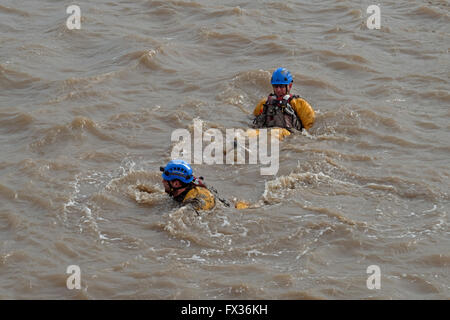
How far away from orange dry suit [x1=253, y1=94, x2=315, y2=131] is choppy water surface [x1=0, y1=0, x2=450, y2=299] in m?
0.30

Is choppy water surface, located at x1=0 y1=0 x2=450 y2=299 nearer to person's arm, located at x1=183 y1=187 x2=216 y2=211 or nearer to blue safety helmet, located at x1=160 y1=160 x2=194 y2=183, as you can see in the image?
person's arm, located at x1=183 y1=187 x2=216 y2=211

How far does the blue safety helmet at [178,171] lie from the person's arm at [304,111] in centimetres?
328

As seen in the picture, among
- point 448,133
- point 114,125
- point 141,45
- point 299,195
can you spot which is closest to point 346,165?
point 299,195

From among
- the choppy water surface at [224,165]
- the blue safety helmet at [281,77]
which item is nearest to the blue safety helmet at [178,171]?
the choppy water surface at [224,165]

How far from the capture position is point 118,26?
53.4ft

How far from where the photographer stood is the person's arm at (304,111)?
491 inches
